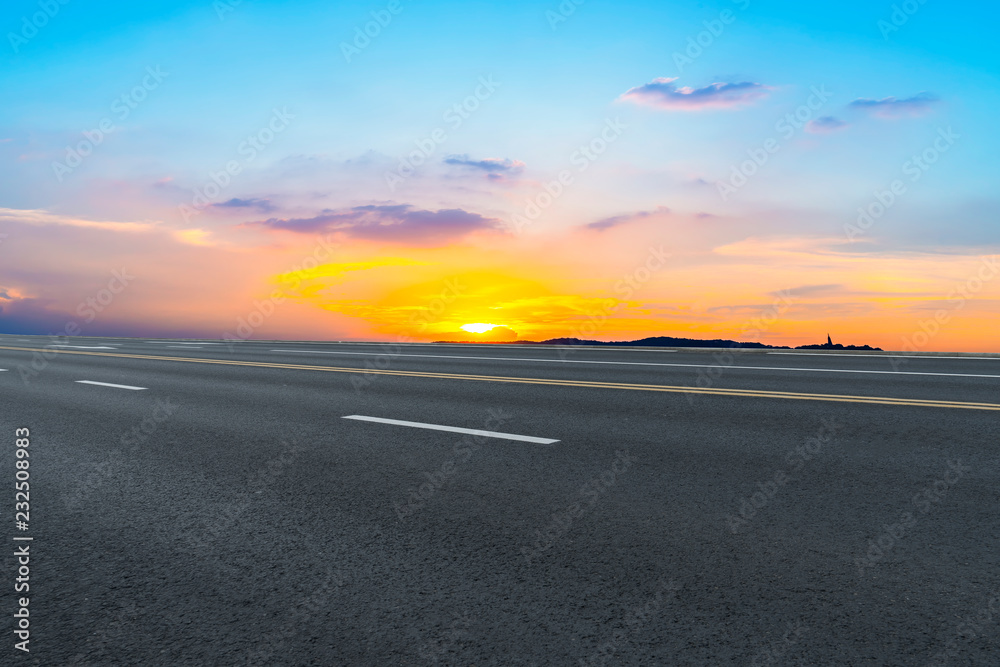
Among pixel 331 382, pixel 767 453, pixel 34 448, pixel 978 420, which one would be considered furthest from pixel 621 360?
pixel 34 448

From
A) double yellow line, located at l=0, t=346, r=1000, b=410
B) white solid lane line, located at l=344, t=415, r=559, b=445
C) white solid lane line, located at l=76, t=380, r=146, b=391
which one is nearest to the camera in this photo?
white solid lane line, located at l=344, t=415, r=559, b=445

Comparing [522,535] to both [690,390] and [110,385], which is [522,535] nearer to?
[690,390]

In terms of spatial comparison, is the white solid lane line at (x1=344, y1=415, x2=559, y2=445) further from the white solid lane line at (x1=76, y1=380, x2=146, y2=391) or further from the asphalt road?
the white solid lane line at (x1=76, y1=380, x2=146, y2=391)

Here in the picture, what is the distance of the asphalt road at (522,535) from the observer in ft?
9.09

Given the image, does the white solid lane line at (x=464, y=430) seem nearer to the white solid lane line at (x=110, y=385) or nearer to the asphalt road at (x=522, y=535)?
the asphalt road at (x=522, y=535)

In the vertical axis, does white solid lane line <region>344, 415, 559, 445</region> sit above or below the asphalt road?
above

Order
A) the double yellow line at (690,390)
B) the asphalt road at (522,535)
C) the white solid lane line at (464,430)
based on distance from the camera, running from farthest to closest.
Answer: the double yellow line at (690,390) < the white solid lane line at (464,430) < the asphalt road at (522,535)

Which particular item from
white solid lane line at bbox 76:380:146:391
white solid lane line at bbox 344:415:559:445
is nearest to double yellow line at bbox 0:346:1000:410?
white solid lane line at bbox 76:380:146:391

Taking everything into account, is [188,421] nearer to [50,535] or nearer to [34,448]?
[34,448]

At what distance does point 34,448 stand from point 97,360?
14361 mm

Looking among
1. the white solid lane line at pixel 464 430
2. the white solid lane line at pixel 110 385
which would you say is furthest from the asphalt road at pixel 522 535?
the white solid lane line at pixel 110 385

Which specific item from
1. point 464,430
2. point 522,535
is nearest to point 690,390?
point 464,430

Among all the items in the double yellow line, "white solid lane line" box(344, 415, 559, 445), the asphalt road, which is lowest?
the asphalt road

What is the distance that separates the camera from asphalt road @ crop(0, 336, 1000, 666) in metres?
2.77
